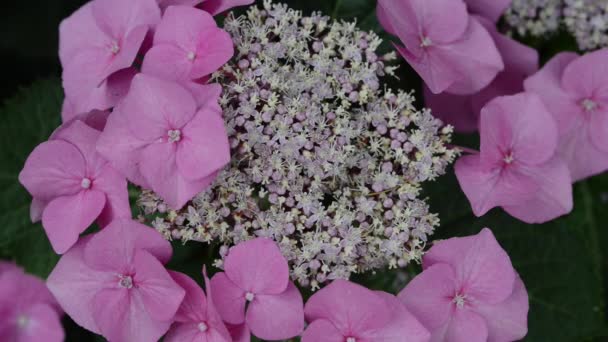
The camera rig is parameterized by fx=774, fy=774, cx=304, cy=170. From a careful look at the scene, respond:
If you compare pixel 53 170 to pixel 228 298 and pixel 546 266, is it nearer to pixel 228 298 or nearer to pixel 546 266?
pixel 228 298

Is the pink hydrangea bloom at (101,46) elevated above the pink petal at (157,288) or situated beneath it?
elevated above

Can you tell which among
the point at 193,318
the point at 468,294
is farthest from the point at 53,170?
the point at 468,294

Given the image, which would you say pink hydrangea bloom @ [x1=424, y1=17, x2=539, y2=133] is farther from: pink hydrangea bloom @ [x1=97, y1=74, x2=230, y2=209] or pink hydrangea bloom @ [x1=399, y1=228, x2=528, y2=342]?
pink hydrangea bloom @ [x1=97, y1=74, x2=230, y2=209]

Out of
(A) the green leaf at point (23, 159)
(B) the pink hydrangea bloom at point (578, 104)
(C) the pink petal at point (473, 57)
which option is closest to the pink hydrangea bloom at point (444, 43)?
(C) the pink petal at point (473, 57)

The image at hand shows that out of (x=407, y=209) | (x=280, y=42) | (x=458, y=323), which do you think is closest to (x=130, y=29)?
(x=280, y=42)

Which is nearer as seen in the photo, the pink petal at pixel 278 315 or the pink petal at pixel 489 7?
the pink petal at pixel 278 315

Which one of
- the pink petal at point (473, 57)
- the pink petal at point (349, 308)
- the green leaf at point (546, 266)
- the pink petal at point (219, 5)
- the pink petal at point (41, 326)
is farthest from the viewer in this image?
the pink petal at point (41, 326)

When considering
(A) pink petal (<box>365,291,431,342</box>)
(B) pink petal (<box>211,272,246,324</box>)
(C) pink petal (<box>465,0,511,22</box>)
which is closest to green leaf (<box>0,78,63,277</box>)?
(B) pink petal (<box>211,272,246,324</box>)

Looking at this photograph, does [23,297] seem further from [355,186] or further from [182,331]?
[355,186]

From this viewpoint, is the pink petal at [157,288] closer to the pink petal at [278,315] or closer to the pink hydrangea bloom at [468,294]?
the pink petal at [278,315]
